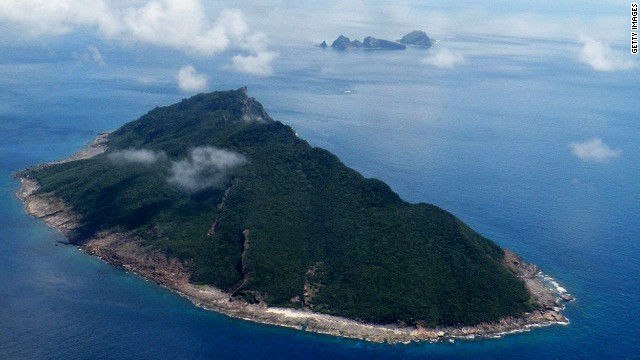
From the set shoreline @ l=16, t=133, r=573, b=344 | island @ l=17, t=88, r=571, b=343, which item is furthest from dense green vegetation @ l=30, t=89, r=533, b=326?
shoreline @ l=16, t=133, r=573, b=344

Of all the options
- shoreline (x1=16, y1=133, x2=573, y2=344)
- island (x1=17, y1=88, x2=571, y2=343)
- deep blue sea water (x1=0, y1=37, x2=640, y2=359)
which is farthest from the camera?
island (x1=17, y1=88, x2=571, y2=343)

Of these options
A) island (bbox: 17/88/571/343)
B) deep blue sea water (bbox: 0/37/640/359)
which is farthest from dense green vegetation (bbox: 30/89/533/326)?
deep blue sea water (bbox: 0/37/640/359)

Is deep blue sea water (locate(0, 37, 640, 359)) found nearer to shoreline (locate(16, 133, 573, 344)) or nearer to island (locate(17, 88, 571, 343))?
shoreline (locate(16, 133, 573, 344))

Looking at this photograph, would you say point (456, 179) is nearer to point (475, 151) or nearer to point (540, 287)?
point (475, 151)

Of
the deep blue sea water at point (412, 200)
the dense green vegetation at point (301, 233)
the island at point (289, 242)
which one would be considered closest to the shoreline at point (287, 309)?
the island at point (289, 242)

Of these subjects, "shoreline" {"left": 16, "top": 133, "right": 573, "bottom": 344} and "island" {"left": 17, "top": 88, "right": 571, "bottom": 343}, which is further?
"island" {"left": 17, "top": 88, "right": 571, "bottom": 343}

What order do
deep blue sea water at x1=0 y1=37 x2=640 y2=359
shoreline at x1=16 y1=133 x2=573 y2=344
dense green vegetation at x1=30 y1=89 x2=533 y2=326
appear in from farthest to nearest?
→ 1. dense green vegetation at x1=30 y1=89 x2=533 y2=326
2. shoreline at x1=16 y1=133 x2=573 y2=344
3. deep blue sea water at x1=0 y1=37 x2=640 y2=359

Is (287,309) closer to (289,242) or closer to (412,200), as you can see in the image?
(289,242)

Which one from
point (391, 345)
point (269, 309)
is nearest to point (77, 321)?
point (269, 309)
